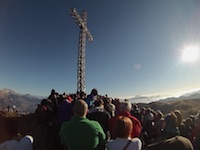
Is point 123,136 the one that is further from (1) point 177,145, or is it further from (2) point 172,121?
(2) point 172,121

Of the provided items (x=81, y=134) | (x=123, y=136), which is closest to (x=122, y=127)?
(x=123, y=136)

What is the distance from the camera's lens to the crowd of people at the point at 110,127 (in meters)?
3.92

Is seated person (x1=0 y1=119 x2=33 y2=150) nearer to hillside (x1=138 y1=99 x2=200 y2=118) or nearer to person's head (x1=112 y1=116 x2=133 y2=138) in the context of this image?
person's head (x1=112 y1=116 x2=133 y2=138)

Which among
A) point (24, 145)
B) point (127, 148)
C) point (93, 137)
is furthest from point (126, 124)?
point (24, 145)

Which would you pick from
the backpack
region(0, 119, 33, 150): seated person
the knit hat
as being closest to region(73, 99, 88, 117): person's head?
region(0, 119, 33, 150): seated person

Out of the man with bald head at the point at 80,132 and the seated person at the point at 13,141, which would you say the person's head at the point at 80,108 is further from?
the seated person at the point at 13,141

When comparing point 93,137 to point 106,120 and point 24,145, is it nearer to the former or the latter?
point 24,145

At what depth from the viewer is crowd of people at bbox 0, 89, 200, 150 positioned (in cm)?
392

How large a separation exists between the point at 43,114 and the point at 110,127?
10.9 ft

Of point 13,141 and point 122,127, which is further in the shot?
point 13,141

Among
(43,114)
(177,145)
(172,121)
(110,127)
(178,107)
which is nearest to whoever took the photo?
(177,145)

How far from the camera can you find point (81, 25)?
92.4 feet

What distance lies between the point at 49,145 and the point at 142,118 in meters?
3.66

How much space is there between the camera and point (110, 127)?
6035mm
